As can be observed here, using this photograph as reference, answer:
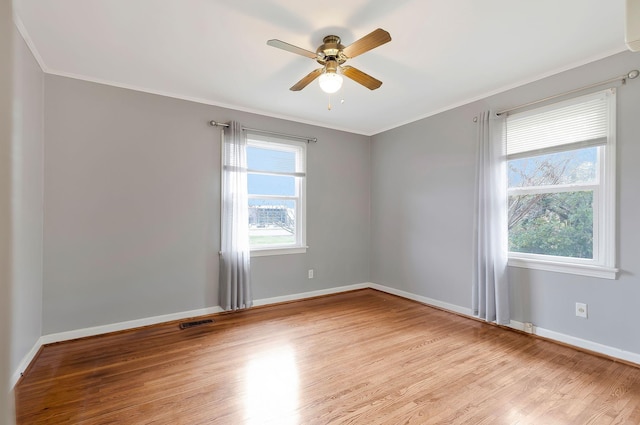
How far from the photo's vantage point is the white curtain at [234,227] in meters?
3.58

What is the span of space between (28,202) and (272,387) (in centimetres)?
238

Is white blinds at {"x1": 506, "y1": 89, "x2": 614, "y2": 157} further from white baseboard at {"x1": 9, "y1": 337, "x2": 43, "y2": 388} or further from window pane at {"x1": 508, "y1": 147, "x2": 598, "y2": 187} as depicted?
white baseboard at {"x1": 9, "y1": 337, "x2": 43, "y2": 388}

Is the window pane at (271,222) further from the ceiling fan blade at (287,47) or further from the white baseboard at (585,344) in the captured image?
the white baseboard at (585,344)

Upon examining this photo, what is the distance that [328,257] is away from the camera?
4570mm

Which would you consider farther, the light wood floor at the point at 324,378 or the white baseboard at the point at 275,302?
the white baseboard at the point at 275,302

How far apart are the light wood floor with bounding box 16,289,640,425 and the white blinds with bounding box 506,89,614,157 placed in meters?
1.86

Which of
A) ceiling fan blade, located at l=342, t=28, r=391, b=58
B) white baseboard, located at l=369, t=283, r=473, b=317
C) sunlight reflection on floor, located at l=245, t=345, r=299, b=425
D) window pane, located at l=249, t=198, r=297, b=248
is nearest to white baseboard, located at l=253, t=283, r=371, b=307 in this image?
white baseboard, located at l=369, t=283, r=473, b=317

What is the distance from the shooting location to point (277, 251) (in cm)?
410

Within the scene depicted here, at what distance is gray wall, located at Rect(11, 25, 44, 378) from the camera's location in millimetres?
2201

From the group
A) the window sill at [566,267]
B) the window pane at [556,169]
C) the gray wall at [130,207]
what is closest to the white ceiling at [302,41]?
the gray wall at [130,207]

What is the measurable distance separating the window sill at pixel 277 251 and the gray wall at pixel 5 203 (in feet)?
11.7

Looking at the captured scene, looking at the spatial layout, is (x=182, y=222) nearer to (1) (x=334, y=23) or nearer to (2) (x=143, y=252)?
(2) (x=143, y=252)

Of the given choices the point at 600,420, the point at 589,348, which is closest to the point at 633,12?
the point at 600,420

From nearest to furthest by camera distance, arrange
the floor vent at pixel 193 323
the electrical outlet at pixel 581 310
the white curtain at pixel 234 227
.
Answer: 1. the electrical outlet at pixel 581 310
2. the floor vent at pixel 193 323
3. the white curtain at pixel 234 227
